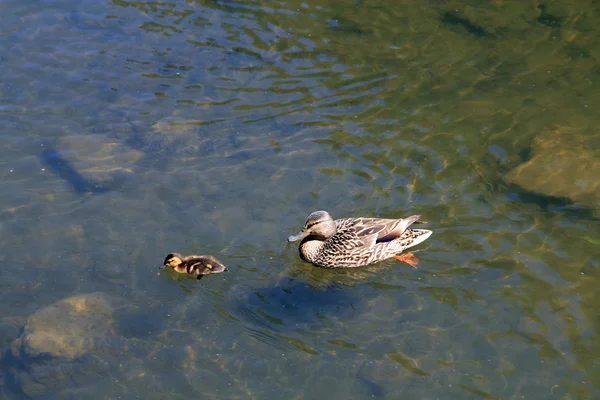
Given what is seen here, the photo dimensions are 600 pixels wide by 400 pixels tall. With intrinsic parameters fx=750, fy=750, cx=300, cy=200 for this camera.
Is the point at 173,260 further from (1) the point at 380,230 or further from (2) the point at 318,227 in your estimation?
(1) the point at 380,230

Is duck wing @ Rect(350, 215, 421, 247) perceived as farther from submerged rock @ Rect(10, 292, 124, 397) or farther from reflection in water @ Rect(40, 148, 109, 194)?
reflection in water @ Rect(40, 148, 109, 194)

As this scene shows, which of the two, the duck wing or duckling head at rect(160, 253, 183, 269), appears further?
the duck wing

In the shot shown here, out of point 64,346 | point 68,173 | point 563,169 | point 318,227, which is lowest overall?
point 64,346

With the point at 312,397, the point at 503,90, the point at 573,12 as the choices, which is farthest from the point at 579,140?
the point at 312,397

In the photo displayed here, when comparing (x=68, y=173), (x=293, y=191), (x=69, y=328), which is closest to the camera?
(x=69, y=328)

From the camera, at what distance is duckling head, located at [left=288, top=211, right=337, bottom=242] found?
10.2 meters

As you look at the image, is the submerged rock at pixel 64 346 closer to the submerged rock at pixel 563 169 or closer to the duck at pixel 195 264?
the duck at pixel 195 264

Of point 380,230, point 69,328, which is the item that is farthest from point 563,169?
point 69,328

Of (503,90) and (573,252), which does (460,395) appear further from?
(503,90)

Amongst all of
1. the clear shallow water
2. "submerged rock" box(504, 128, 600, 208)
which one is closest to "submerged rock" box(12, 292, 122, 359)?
the clear shallow water

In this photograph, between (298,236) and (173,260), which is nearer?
(173,260)

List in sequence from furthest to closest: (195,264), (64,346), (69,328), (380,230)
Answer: (380,230) < (195,264) < (69,328) < (64,346)

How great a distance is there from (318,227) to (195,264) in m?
1.76

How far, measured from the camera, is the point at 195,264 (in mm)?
9789
